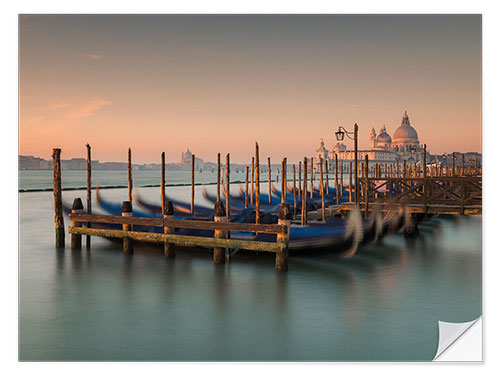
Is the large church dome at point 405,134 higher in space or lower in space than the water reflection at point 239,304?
higher

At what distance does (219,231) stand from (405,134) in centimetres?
7358

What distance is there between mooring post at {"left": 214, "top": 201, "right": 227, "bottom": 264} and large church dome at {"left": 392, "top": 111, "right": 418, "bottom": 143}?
72698mm

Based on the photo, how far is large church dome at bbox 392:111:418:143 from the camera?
73938 millimetres

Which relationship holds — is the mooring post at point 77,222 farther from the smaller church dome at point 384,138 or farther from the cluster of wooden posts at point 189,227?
the smaller church dome at point 384,138

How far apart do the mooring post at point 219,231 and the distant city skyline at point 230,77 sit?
1.47m

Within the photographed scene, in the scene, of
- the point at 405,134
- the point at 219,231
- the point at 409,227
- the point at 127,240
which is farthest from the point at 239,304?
the point at 405,134

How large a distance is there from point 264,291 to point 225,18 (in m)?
2.49

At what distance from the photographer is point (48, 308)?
157 inches

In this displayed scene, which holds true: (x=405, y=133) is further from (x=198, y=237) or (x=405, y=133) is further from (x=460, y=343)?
(x=460, y=343)

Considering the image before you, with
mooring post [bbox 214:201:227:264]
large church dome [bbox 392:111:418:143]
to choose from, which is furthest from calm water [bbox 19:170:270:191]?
large church dome [bbox 392:111:418:143]

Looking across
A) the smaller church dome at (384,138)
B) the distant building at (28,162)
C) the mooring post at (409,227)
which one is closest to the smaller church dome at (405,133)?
the smaller church dome at (384,138)

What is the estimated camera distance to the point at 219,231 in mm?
5246

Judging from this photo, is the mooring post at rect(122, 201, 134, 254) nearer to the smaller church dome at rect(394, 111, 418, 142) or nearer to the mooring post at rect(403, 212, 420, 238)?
the mooring post at rect(403, 212, 420, 238)

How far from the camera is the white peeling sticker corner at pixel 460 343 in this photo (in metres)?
2.88
